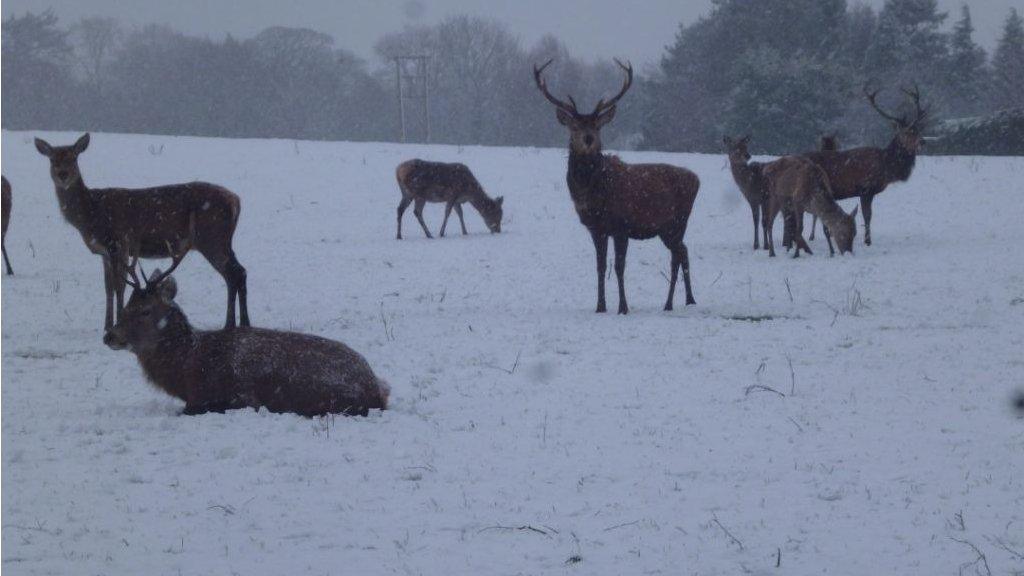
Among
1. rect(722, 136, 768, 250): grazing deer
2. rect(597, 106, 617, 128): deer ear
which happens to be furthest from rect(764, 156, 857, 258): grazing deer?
rect(597, 106, 617, 128): deer ear

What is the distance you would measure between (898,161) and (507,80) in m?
51.6

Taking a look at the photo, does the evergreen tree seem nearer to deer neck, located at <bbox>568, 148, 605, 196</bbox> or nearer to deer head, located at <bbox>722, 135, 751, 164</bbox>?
deer head, located at <bbox>722, 135, 751, 164</bbox>

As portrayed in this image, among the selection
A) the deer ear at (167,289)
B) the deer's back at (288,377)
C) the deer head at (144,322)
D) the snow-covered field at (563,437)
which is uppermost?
the deer ear at (167,289)

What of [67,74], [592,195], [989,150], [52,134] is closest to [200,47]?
[67,74]

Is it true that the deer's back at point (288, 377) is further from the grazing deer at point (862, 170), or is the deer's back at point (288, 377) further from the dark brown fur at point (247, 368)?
the grazing deer at point (862, 170)

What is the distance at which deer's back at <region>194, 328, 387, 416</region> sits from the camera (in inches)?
271

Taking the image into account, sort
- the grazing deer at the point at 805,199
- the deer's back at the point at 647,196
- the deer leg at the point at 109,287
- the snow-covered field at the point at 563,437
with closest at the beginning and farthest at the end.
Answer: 1. the snow-covered field at the point at 563,437
2. the deer leg at the point at 109,287
3. the deer's back at the point at 647,196
4. the grazing deer at the point at 805,199

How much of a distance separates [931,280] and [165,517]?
393 inches

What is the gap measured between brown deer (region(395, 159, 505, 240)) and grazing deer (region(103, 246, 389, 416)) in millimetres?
11889

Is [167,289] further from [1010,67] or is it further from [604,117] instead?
[1010,67]

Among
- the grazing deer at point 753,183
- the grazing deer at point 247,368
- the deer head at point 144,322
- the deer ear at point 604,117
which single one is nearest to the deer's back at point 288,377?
the grazing deer at point 247,368

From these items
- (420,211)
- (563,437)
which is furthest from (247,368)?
(420,211)

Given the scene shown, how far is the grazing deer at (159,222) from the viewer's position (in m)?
10.8

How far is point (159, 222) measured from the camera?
1077cm
